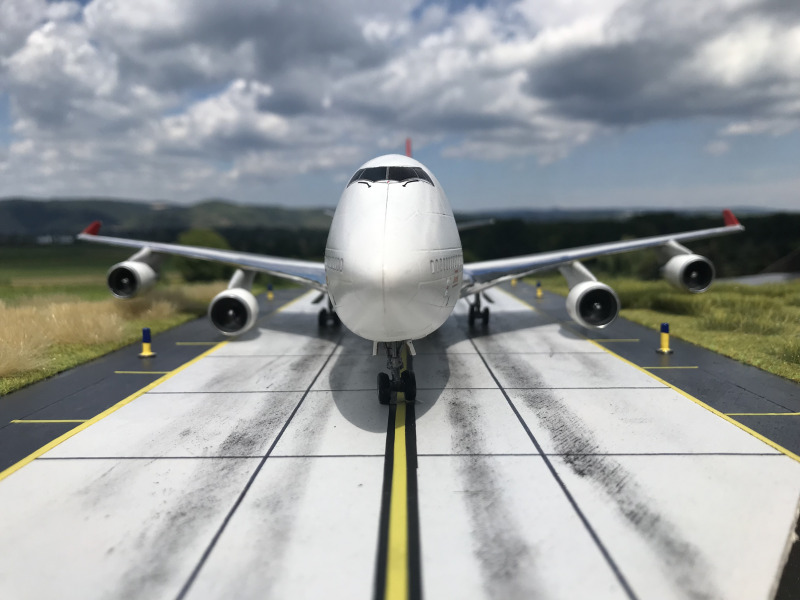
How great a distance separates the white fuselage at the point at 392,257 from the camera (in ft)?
25.6

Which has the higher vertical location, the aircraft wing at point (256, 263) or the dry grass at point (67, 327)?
the aircraft wing at point (256, 263)

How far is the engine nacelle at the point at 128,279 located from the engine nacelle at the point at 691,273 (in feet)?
64.1

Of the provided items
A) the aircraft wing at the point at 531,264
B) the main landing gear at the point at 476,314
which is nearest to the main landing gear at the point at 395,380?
the aircraft wing at the point at 531,264

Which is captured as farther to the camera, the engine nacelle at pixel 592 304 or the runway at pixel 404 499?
the engine nacelle at pixel 592 304

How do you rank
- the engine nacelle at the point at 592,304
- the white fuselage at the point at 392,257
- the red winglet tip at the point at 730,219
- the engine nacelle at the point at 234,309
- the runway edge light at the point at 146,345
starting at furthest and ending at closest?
the red winglet tip at the point at 730,219, the engine nacelle at the point at 234,309, the engine nacelle at the point at 592,304, the runway edge light at the point at 146,345, the white fuselage at the point at 392,257

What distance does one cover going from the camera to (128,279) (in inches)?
739

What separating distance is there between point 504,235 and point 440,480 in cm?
9158

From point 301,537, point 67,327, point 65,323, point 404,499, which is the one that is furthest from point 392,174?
point 65,323

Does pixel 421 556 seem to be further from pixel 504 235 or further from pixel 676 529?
pixel 504 235

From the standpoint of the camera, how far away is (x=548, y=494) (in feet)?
23.1

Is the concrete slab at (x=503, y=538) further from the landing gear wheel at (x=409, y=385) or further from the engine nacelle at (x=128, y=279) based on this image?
the engine nacelle at (x=128, y=279)

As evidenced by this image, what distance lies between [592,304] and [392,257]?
11.2m

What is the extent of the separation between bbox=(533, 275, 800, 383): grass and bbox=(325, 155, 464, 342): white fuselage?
32.4 feet

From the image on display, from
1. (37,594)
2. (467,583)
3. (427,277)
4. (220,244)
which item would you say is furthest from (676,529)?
(220,244)
